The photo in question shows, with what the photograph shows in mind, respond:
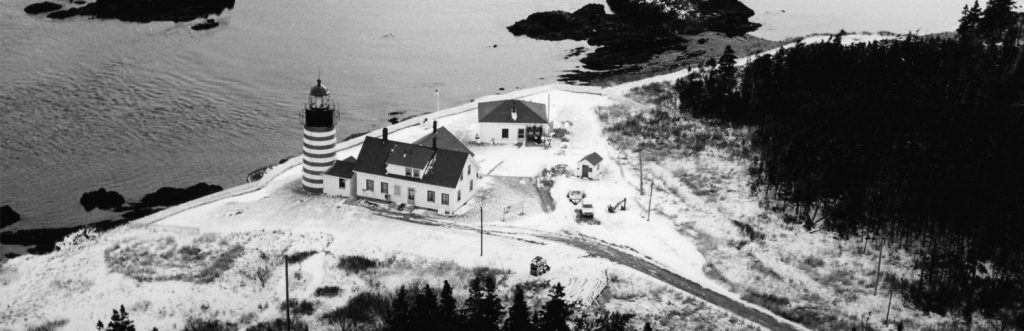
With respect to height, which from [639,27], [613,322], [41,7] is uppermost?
[41,7]

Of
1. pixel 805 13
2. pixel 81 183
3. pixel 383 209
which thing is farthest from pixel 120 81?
pixel 805 13

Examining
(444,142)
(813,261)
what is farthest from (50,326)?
(813,261)

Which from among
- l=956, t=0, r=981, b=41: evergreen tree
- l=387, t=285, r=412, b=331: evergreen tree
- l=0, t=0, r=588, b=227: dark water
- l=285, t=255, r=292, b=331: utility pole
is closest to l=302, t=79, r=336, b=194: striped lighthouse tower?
l=0, t=0, r=588, b=227: dark water

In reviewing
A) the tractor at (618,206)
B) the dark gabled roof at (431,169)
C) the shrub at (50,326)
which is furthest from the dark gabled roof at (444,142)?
the shrub at (50,326)

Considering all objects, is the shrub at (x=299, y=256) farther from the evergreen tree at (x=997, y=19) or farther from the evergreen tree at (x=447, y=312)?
the evergreen tree at (x=997, y=19)

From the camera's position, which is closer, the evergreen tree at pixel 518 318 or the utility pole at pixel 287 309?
the evergreen tree at pixel 518 318

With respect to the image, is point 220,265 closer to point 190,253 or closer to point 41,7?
point 190,253

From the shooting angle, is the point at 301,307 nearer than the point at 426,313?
No
